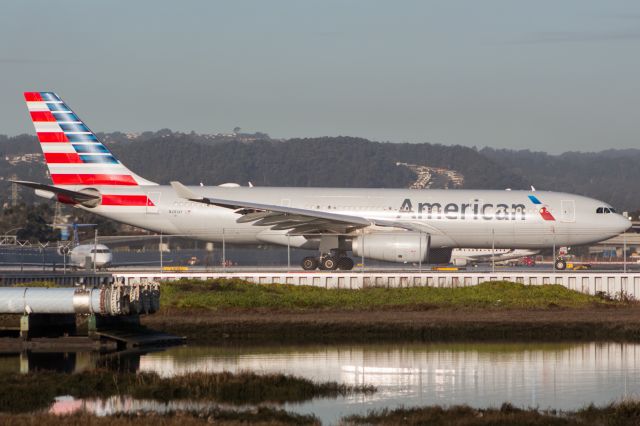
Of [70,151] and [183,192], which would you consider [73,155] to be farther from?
[183,192]

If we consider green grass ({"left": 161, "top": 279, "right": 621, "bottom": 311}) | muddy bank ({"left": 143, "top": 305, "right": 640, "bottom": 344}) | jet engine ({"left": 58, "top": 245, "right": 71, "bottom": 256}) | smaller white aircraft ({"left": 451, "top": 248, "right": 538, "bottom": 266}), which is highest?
jet engine ({"left": 58, "top": 245, "right": 71, "bottom": 256})

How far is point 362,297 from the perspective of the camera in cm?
3766

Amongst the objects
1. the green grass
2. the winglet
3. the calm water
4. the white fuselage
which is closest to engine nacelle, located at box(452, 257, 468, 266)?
the white fuselage

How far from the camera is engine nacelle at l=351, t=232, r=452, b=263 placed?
42.7 metres

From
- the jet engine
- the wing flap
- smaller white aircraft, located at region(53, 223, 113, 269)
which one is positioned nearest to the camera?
the wing flap

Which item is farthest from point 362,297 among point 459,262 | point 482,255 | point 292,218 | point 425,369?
point 482,255

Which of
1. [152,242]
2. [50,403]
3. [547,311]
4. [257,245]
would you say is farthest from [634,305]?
[152,242]

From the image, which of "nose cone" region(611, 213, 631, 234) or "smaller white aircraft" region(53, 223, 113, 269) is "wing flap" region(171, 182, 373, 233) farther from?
"nose cone" region(611, 213, 631, 234)

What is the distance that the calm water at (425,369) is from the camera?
20.7 metres

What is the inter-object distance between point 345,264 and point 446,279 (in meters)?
5.88

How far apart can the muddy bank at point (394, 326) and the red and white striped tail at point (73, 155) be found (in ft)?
45.2

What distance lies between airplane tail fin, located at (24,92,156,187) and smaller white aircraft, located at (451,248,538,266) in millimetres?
14334

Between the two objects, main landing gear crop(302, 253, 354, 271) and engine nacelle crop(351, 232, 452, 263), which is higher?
engine nacelle crop(351, 232, 452, 263)

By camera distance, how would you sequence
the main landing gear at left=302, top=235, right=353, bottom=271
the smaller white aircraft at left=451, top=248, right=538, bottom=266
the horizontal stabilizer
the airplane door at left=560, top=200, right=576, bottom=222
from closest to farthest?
the main landing gear at left=302, top=235, right=353, bottom=271, the horizontal stabilizer, the airplane door at left=560, top=200, right=576, bottom=222, the smaller white aircraft at left=451, top=248, right=538, bottom=266
